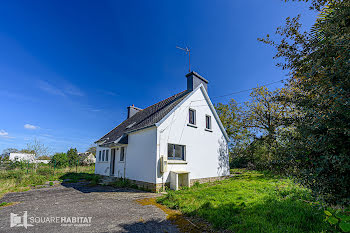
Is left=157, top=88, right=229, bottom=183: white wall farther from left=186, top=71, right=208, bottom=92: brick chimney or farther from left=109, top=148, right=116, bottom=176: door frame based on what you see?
left=109, top=148, right=116, bottom=176: door frame

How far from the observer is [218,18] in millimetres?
9703

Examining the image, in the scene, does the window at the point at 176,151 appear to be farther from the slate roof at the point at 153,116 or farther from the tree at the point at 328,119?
the tree at the point at 328,119

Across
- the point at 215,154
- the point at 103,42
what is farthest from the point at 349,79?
the point at 103,42

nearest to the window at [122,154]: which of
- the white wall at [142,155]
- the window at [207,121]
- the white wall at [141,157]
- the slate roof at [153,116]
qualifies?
the white wall at [141,157]

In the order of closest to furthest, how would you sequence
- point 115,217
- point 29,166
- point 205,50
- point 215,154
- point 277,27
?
point 277,27, point 115,217, point 205,50, point 215,154, point 29,166

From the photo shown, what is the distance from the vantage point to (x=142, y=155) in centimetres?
1046

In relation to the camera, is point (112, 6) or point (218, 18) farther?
point (112, 6)

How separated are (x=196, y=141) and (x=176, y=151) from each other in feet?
6.94

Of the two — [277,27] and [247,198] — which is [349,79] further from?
[247,198]

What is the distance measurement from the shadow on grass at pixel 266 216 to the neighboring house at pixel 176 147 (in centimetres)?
436

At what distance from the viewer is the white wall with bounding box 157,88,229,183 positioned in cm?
1009

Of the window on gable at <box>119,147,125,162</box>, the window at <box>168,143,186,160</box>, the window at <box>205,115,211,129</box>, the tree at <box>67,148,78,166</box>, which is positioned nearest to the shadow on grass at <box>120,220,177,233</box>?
the window at <box>168,143,186,160</box>

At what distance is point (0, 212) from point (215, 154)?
12770 millimetres

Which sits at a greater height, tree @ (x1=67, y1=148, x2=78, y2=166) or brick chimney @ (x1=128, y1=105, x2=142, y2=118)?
brick chimney @ (x1=128, y1=105, x2=142, y2=118)
